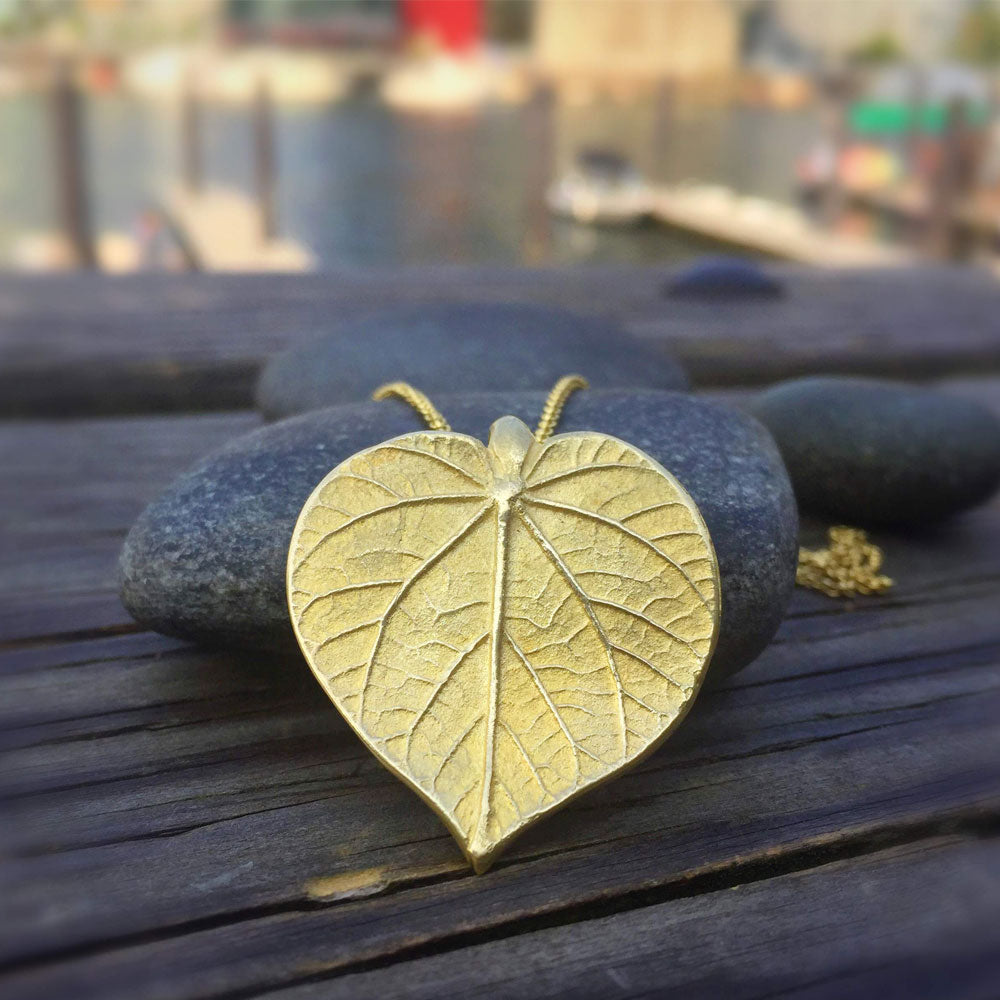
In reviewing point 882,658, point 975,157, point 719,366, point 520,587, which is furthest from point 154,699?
point 975,157

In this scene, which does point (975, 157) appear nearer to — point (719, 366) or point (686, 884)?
point (719, 366)

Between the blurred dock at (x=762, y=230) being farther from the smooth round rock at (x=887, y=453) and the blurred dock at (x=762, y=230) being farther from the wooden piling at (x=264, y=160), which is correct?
the smooth round rock at (x=887, y=453)

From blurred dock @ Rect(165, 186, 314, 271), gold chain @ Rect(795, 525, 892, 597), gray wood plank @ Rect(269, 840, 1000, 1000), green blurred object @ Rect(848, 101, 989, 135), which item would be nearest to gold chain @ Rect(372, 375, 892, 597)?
gold chain @ Rect(795, 525, 892, 597)

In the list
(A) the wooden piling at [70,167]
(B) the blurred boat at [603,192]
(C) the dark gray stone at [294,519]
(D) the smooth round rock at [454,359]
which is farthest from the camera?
(B) the blurred boat at [603,192]

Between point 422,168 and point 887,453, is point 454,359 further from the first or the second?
point 422,168

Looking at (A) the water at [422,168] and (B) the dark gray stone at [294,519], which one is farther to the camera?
(A) the water at [422,168]

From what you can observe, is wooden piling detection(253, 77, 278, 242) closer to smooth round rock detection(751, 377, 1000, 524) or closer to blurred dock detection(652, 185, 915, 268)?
blurred dock detection(652, 185, 915, 268)

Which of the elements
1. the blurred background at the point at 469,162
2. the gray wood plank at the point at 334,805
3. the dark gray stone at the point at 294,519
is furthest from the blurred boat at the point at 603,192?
the gray wood plank at the point at 334,805
